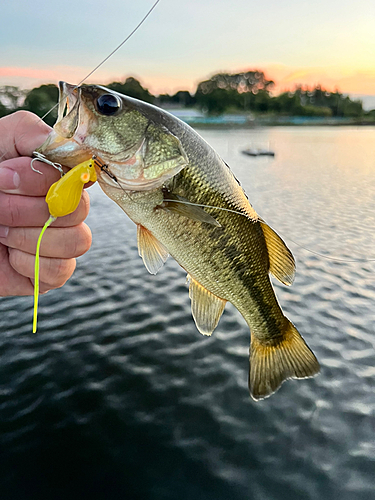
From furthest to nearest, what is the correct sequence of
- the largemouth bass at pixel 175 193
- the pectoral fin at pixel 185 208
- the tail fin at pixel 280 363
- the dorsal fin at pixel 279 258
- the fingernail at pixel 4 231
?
the tail fin at pixel 280 363 < the dorsal fin at pixel 279 258 < the fingernail at pixel 4 231 < the pectoral fin at pixel 185 208 < the largemouth bass at pixel 175 193

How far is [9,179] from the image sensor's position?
2336 mm

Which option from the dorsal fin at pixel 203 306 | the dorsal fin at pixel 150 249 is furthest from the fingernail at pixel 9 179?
the dorsal fin at pixel 203 306

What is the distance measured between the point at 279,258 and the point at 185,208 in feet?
3.26

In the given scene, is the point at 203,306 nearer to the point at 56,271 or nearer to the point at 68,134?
the point at 56,271

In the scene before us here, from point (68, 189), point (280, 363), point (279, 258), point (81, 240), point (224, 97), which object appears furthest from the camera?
point (224, 97)

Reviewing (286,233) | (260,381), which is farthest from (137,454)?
(286,233)

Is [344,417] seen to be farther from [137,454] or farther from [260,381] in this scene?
[260,381]

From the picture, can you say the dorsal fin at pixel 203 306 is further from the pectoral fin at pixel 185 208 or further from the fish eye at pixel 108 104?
the fish eye at pixel 108 104

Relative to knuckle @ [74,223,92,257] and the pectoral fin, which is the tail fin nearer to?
the pectoral fin

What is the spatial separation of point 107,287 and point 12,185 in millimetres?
8749

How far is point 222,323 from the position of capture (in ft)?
30.0

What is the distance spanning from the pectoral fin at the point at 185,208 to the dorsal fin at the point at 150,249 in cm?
35

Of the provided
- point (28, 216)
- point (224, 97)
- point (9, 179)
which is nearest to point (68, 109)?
point (9, 179)

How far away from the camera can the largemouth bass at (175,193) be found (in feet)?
7.39
